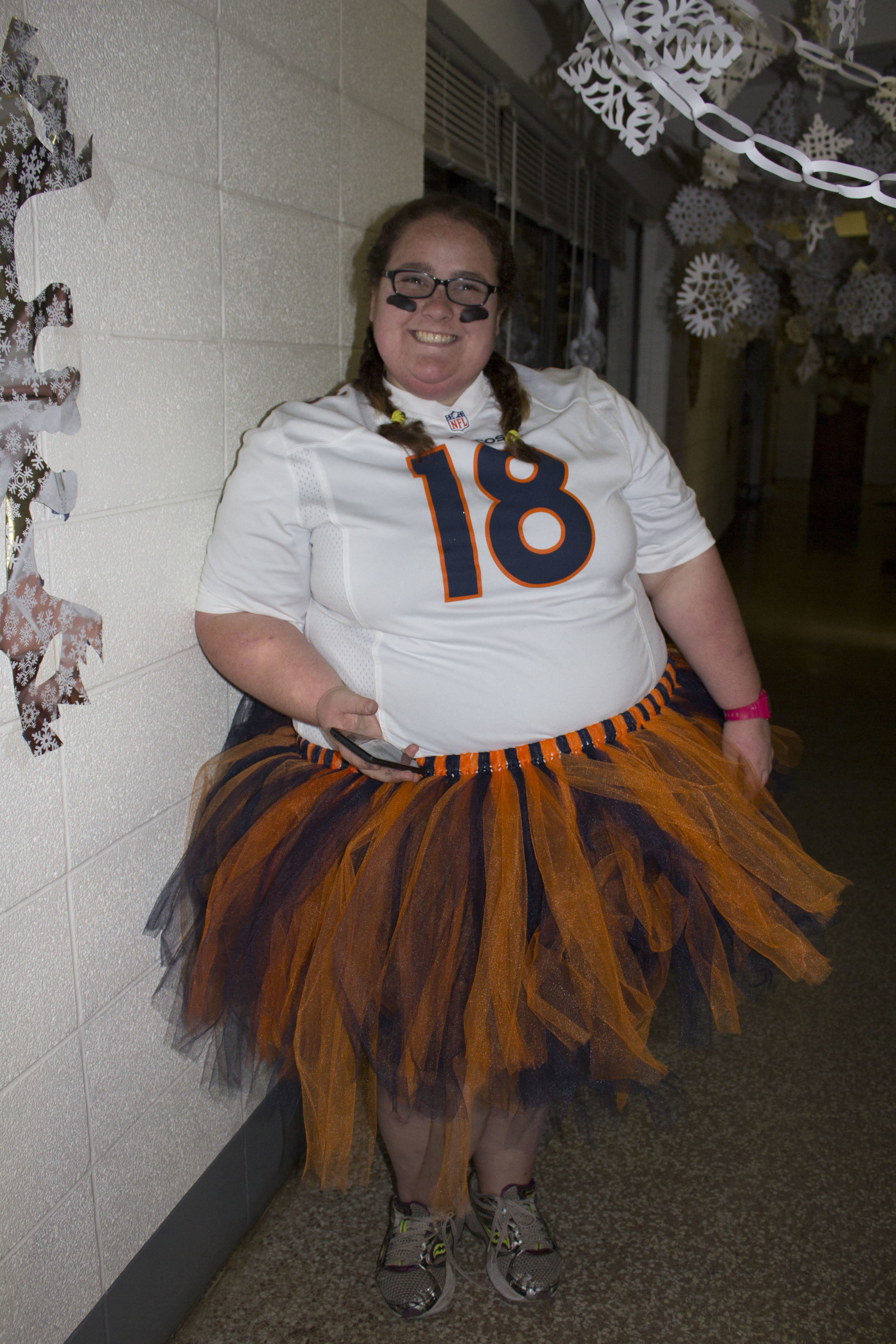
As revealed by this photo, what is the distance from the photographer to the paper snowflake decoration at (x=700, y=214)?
11.5 feet

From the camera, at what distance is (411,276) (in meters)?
1.40

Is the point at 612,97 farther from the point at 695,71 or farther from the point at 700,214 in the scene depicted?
the point at 700,214

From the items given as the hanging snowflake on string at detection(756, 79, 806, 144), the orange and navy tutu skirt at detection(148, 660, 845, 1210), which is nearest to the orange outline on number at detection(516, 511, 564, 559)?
the orange and navy tutu skirt at detection(148, 660, 845, 1210)

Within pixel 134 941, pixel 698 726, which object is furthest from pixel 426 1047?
pixel 698 726

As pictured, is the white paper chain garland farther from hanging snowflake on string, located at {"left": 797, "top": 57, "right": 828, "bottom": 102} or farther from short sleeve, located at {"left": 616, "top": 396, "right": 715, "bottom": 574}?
hanging snowflake on string, located at {"left": 797, "top": 57, "right": 828, "bottom": 102}

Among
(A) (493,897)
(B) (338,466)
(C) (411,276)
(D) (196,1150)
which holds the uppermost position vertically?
(C) (411,276)

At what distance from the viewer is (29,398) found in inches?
39.9

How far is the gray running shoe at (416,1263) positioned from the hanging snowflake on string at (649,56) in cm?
187

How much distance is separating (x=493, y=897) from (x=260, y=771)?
410 mm

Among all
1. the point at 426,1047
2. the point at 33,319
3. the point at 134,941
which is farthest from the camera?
the point at 134,941

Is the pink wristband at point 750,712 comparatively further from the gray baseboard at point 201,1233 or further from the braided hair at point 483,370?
the gray baseboard at point 201,1233

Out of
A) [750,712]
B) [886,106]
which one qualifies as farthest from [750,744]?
[886,106]

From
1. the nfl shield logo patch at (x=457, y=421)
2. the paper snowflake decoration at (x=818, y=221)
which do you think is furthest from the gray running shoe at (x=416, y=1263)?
the paper snowflake decoration at (x=818, y=221)

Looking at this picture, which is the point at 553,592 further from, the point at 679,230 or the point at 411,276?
the point at 679,230
